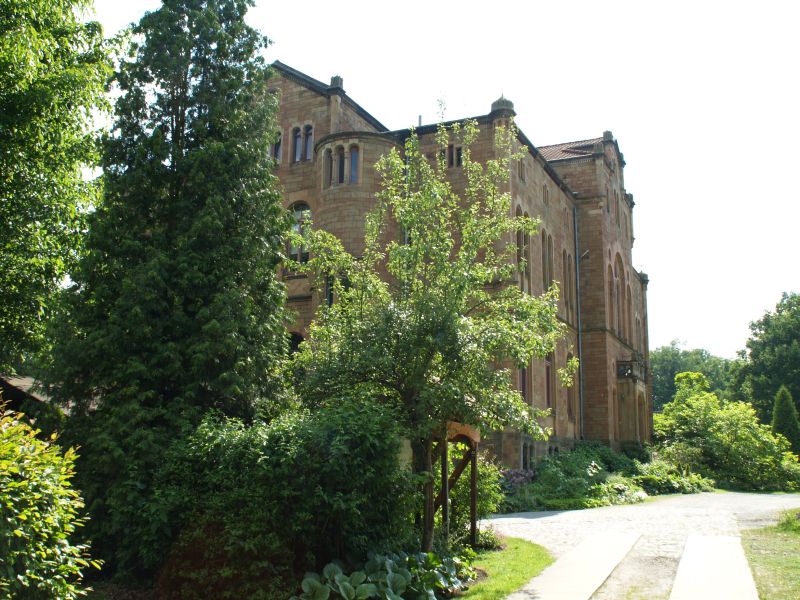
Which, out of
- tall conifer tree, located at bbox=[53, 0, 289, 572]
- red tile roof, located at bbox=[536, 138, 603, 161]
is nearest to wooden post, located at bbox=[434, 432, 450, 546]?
tall conifer tree, located at bbox=[53, 0, 289, 572]

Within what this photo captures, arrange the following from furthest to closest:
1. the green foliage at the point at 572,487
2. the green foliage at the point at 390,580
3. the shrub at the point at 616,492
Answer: the shrub at the point at 616,492 → the green foliage at the point at 572,487 → the green foliage at the point at 390,580

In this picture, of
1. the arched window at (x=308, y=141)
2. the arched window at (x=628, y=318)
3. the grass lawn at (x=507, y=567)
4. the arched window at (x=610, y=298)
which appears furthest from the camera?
Result: the arched window at (x=628, y=318)

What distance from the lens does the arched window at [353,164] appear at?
27812mm


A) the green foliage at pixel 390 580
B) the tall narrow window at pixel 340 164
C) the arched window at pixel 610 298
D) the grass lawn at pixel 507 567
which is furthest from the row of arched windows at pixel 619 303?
the green foliage at pixel 390 580

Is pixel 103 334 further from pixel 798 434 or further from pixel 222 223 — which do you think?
pixel 798 434

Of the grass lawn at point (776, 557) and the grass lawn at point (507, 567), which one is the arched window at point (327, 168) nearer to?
the grass lawn at point (507, 567)

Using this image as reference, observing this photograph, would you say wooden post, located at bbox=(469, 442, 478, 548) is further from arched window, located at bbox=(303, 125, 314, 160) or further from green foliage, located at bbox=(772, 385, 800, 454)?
green foliage, located at bbox=(772, 385, 800, 454)

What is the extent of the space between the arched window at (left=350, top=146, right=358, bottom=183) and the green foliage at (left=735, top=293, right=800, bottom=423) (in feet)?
165

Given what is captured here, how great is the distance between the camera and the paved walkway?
991 centimetres

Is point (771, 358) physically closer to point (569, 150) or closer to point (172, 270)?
point (569, 150)

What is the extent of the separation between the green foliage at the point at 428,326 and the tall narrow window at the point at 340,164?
47.6ft

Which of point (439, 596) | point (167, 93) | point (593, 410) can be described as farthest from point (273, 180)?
point (593, 410)

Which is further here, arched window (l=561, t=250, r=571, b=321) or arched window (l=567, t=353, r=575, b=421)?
arched window (l=561, t=250, r=571, b=321)

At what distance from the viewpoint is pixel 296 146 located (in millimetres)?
30656
